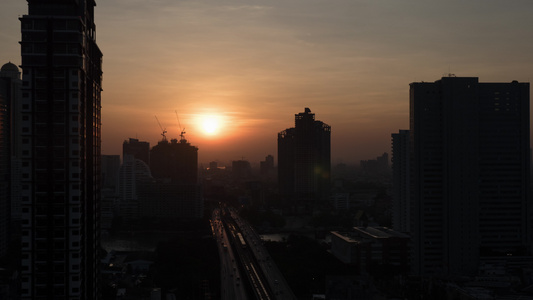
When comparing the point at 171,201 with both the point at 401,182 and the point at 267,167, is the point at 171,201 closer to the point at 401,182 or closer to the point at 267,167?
the point at 401,182

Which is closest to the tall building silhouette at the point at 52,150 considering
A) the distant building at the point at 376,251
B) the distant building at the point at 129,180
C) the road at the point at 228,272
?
the road at the point at 228,272

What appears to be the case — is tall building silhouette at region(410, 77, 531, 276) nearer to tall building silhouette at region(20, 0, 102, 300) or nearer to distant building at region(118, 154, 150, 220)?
tall building silhouette at region(20, 0, 102, 300)

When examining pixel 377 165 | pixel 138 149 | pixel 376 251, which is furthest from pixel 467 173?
pixel 377 165

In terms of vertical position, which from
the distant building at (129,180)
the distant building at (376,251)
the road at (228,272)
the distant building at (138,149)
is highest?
the distant building at (138,149)

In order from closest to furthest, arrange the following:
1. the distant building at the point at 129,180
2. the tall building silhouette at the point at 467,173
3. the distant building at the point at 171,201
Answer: the tall building silhouette at the point at 467,173 < the distant building at the point at 171,201 < the distant building at the point at 129,180

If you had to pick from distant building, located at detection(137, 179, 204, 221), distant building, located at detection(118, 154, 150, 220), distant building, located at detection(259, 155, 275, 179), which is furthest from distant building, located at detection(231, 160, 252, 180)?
distant building, located at detection(137, 179, 204, 221)

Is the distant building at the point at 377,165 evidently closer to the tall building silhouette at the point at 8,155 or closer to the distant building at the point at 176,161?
the distant building at the point at 176,161
